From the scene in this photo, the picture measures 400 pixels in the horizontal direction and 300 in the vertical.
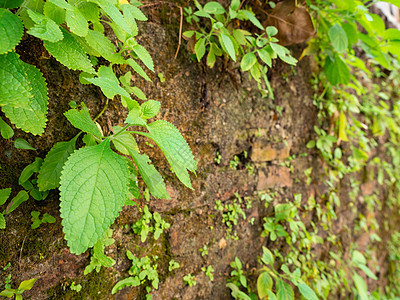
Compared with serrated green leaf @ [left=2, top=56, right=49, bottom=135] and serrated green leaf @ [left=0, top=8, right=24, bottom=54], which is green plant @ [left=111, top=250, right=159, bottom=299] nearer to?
serrated green leaf @ [left=2, top=56, right=49, bottom=135]

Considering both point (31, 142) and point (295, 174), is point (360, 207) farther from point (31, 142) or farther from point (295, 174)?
point (31, 142)

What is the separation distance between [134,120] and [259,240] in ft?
3.59

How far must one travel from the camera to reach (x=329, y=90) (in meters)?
1.87

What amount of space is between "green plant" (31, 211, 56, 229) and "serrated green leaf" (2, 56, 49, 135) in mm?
257

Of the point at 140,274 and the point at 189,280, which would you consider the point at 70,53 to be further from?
the point at 189,280

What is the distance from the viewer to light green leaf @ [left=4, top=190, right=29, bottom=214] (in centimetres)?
70

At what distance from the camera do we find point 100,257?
0.81m

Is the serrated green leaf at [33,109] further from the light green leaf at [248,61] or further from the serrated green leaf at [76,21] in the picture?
the light green leaf at [248,61]

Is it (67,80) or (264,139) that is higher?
(67,80)

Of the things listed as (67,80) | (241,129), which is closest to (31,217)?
(67,80)

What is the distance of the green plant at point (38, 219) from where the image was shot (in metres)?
0.75

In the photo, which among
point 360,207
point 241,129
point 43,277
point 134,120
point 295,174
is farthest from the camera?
point 360,207

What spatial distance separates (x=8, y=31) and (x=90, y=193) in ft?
1.28

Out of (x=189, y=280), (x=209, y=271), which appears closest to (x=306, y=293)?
(x=209, y=271)
